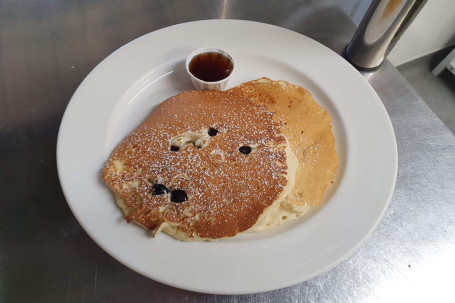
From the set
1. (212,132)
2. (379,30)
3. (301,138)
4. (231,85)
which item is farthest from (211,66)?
(379,30)

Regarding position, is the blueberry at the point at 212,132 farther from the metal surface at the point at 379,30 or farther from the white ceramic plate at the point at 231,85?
the metal surface at the point at 379,30

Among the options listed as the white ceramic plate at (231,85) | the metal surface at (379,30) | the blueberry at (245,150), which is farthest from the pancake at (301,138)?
the metal surface at (379,30)

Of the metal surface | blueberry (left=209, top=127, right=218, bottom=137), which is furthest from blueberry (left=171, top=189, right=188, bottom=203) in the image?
the metal surface

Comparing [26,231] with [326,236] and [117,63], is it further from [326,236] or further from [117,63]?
[326,236]

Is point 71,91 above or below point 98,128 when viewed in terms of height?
below

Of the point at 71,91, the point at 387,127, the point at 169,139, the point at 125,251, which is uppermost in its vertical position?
the point at 387,127

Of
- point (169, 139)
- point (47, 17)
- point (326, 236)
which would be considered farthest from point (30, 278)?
point (47, 17)

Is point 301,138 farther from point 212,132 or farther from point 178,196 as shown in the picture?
point 178,196
